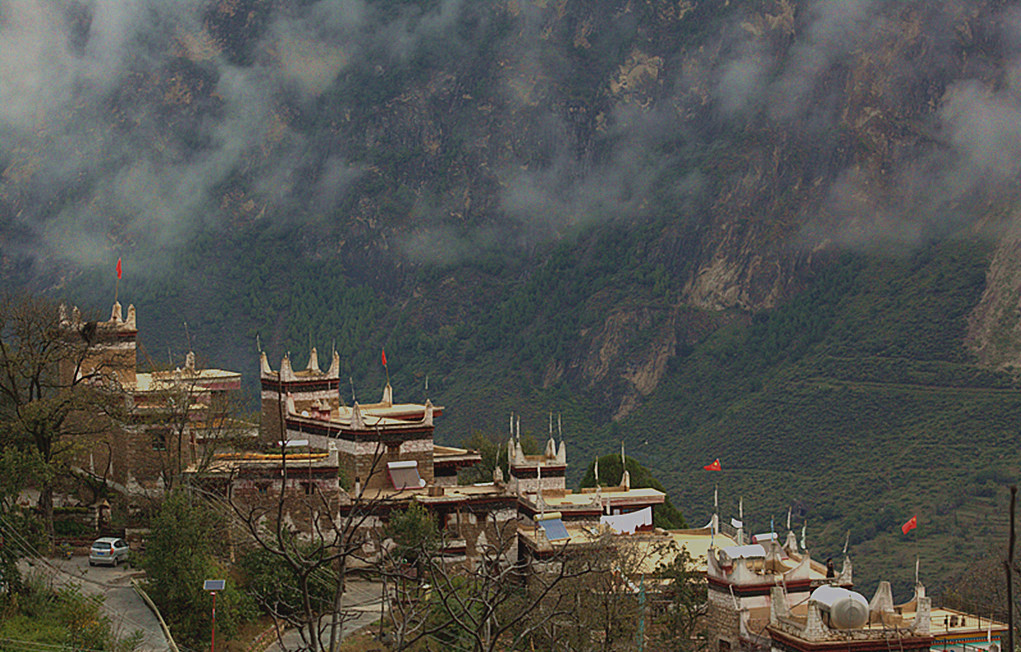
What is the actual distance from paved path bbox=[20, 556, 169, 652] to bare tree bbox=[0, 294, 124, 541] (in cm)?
316

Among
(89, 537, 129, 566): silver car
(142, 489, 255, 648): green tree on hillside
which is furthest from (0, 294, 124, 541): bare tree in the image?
(142, 489, 255, 648): green tree on hillside

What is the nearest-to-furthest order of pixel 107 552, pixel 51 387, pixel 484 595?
pixel 484 595, pixel 107 552, pixel 51 387

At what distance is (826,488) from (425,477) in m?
49.1

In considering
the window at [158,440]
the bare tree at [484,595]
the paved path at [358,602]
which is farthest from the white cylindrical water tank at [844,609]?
the window at [158,440]

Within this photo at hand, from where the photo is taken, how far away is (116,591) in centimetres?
4312

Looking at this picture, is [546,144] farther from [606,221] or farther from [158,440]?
[158,440]

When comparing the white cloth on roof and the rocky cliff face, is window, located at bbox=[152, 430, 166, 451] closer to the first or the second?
the white cloth on roof

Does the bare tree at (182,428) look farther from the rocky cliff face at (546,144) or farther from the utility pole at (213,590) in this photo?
the rocky cliff face at (546,144)

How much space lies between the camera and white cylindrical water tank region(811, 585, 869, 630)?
31.9 meters

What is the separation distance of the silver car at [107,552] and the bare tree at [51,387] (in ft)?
7.99

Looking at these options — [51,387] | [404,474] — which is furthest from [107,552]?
[404,474]

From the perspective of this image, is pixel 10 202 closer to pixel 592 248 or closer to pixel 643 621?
pixel 592 248

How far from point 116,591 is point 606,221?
131802 mm

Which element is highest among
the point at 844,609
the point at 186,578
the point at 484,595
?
the point at 186,578
